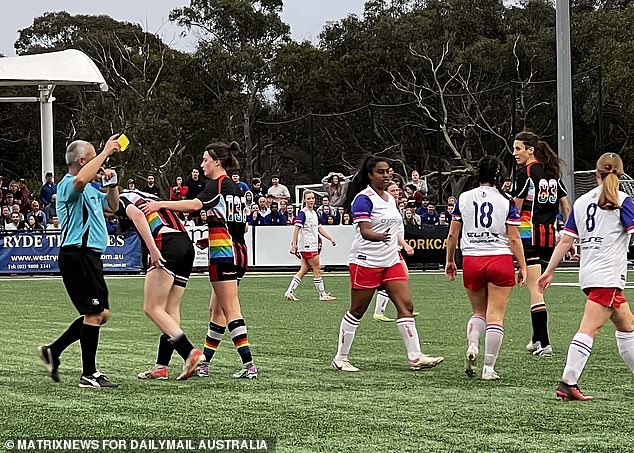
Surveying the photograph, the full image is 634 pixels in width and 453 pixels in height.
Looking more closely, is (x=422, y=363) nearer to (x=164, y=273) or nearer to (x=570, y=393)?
(x=570, y=393)

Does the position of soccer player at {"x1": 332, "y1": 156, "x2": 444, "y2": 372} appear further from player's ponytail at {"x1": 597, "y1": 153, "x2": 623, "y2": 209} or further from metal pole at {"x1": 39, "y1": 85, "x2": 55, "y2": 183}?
metal pole at {"x1": 39, "y1": 85, "x2": 55, "y2": 183}

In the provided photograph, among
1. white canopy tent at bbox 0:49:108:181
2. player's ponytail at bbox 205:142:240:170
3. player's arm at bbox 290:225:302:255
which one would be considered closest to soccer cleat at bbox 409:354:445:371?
player's ponytail at bbox 205:142:240:170

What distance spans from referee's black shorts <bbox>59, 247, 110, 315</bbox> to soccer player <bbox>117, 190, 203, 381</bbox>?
480mm

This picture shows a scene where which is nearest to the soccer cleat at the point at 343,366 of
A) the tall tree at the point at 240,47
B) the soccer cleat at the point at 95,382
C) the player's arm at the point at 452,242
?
the player's arm at the point at 452,242

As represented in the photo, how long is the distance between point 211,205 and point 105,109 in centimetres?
5264

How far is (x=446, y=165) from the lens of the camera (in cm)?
4569

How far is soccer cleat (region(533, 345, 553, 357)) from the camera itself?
12.0m

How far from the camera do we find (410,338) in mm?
10797

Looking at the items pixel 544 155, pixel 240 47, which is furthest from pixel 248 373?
pixel 240 47

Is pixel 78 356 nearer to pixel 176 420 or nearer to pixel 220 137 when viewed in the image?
pixel 176 420

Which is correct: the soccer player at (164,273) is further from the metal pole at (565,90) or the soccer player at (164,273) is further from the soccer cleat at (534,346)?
the metal pole at (565,90)

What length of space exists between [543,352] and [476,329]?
2039 millimetres

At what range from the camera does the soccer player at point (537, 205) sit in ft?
40.0

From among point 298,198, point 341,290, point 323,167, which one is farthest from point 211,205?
point 323,167
